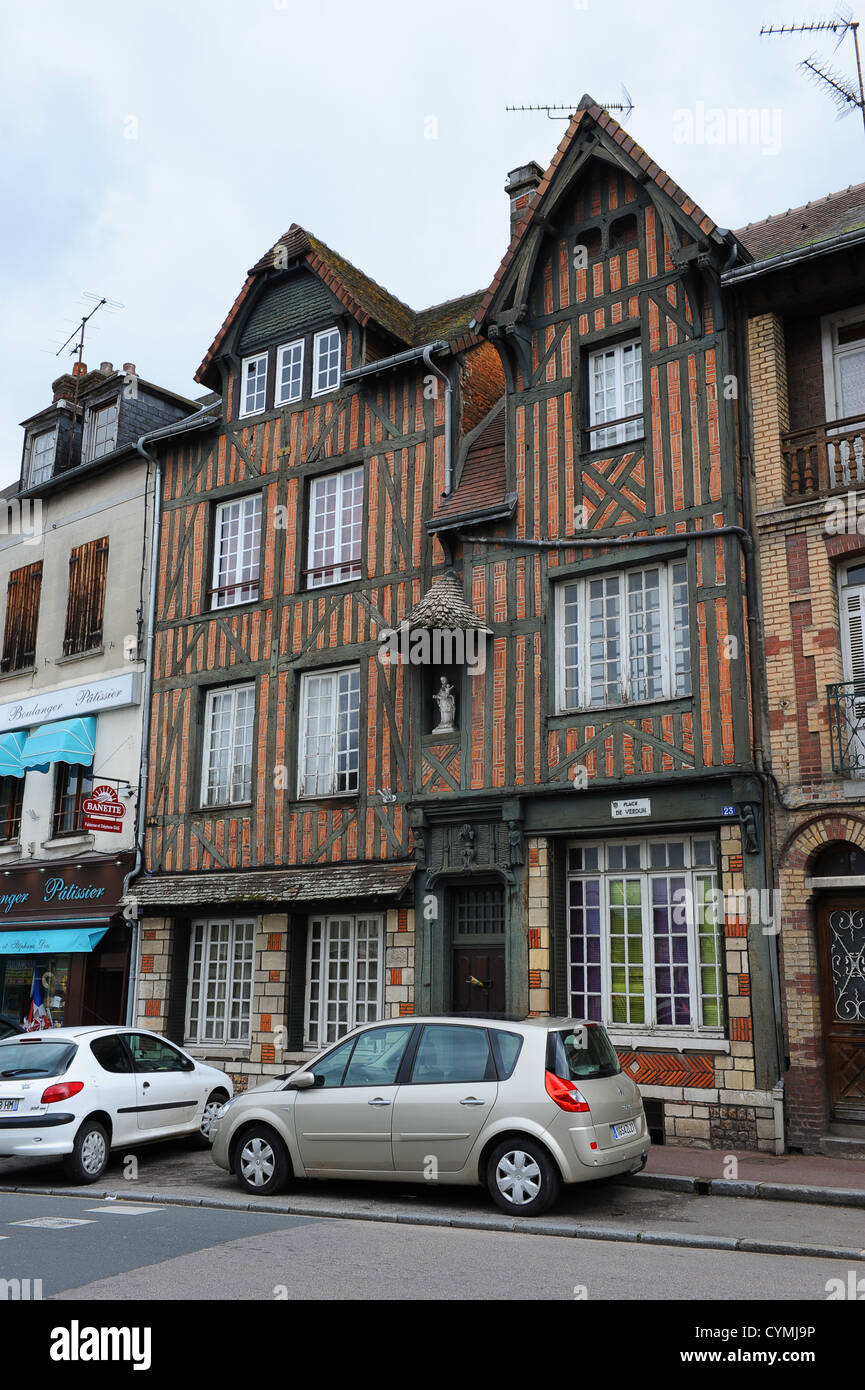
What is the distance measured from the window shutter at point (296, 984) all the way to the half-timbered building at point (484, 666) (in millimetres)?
34

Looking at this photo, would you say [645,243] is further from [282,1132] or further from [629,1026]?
[282,1132]

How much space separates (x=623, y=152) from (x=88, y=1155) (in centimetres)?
1187

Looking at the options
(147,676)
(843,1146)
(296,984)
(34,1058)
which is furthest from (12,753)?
(843,1146)

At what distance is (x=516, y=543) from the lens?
14188 millimetres

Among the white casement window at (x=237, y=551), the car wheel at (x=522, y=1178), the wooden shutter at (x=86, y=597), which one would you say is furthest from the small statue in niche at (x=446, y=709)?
the wooden shutter at (x=86, y=597)

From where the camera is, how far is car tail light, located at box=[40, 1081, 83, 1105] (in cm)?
1065

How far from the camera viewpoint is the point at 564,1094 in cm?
847

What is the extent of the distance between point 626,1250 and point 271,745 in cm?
1005

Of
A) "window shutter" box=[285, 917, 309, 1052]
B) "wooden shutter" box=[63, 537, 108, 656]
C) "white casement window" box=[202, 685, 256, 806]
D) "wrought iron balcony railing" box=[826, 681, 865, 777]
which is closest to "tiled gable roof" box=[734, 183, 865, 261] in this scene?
"wrought iron balcony railing" box=[826, 681, 865, 777]

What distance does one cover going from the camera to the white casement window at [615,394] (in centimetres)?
1370

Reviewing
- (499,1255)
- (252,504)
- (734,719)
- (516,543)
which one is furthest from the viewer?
(252,504)

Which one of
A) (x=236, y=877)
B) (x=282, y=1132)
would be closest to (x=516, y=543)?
(x=236, y=877)

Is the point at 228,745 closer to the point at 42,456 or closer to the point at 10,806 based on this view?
the point at 10,806

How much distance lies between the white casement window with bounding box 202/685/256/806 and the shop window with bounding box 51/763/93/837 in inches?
109
